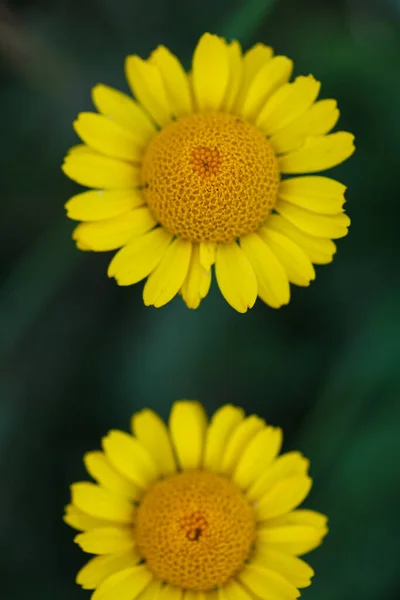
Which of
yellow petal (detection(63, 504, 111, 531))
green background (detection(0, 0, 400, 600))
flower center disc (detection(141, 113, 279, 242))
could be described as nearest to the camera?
flower center disc (detection(141, 113, 279, 242))

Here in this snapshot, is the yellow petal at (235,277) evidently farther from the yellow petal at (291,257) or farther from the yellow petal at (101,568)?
the yellow petal at (101,568)

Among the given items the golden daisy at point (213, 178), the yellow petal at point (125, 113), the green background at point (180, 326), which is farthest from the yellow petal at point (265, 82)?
the green background at point (180, 326)

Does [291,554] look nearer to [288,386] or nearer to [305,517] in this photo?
[305,517]

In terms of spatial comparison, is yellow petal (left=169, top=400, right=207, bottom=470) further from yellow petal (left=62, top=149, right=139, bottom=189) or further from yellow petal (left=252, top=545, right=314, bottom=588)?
yellow petal (left=62, top=149, right=139, bottom=189)

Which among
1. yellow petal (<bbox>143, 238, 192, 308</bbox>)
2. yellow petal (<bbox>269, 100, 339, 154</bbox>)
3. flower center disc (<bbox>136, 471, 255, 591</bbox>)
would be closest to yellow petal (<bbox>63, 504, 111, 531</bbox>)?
flower center disc (<bbox>136, 471, 255, 591</bbox>)

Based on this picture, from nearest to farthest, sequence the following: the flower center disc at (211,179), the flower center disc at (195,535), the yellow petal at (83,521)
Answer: the flower center disc at (211,179) → the flower center disc at (195,535) → the yellow petal at (83,521)

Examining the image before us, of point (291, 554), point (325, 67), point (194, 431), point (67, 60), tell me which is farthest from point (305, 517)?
point (67, 60)

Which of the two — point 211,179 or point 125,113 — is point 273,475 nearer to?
point 211,179
